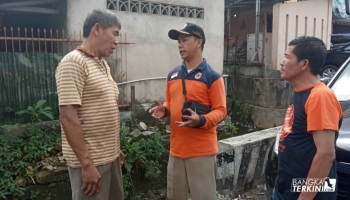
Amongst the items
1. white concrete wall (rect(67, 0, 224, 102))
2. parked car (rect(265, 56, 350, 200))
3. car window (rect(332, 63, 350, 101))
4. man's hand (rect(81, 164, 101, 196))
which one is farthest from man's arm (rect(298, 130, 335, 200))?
white concrete wall (rect(67, 0, 224, 102))

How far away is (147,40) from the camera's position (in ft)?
19.4

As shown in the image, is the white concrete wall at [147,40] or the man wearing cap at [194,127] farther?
the white concrete wall at [147,40]

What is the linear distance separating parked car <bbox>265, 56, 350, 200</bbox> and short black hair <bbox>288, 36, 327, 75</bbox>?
89 cm

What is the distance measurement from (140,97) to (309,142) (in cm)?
431

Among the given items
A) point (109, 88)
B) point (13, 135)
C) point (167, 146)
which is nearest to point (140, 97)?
point (167, 146)

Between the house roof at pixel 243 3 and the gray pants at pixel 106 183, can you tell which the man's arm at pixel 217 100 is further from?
the house roof at pixel 243 3

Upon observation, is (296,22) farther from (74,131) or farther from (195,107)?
(74,131)

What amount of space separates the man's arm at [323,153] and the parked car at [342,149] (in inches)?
30.9

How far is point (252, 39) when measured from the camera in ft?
31.5

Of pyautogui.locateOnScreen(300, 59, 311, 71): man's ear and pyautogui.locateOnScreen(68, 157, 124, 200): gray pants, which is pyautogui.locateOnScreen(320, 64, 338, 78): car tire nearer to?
pyautogui.locateOnScreen(300, 59, 311, 71): man's ear

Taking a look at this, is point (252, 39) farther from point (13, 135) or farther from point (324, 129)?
point (324, 129)

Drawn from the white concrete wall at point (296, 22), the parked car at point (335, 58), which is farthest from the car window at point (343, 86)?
the parked car at point (335, 58)

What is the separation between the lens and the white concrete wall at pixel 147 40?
5.24m

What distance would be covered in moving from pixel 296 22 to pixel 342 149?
739 cm
